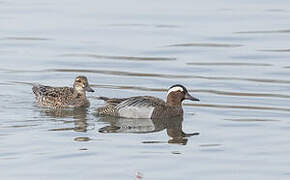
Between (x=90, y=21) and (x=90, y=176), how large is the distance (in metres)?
12.3

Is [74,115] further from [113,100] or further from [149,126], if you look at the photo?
[149,126]

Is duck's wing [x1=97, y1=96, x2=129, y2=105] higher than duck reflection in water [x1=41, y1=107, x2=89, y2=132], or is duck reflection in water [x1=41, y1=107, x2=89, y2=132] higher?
duck's wing [x1=97, y1=96, x2=129, y2=105]

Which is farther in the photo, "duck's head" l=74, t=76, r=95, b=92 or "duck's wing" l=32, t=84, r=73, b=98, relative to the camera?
"duck's head" l=74, t=76, r=95, b=92

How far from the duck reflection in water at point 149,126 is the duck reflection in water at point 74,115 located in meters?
0.31

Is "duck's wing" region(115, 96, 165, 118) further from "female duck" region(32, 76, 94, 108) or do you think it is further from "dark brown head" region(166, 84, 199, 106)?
"female duck" region(32, 76, 94, 108)

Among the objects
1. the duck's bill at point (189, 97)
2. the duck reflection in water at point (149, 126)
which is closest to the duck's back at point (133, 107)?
the duck reflection in water at point (149, 126)

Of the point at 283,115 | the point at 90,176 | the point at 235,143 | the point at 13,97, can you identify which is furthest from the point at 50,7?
the point at 90,176

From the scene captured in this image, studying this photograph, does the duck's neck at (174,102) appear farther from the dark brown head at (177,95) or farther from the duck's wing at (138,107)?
the duck's wing at (138,107)

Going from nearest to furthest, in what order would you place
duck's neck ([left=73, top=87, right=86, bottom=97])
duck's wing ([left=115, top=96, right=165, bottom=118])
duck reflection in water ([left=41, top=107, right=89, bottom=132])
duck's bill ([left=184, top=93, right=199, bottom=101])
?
duck reflection in water ([left=41, top=107, right=89, bottom=132]), duck's wing ([left=115, top=96, right=165, bottom=118]), duck's bill ([left=184, top=93, right=199, bottom=101]), duck's neck ([left=73, top=87, right=86, bottom=97])

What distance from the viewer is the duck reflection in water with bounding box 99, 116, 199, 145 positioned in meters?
15.9

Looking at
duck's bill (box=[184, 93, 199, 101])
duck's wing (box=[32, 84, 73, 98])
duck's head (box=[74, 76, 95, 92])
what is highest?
duck's head (box=[74, 76, 95, 92])

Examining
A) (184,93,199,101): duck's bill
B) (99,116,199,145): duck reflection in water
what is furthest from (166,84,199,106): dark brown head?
(99,116,199,145): duck reflection in water

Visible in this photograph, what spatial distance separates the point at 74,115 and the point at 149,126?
1587 millimetres

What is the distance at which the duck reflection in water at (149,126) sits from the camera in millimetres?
15950
